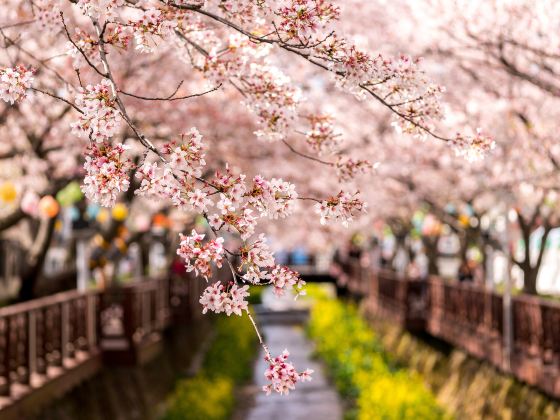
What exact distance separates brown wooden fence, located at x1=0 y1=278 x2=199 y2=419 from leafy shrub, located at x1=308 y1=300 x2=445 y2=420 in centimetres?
513

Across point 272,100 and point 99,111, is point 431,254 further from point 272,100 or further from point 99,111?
point 99,111

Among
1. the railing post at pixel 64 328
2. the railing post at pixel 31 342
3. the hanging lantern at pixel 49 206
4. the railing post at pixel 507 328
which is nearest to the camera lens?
the railing post at pixel 31 342

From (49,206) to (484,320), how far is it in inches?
375

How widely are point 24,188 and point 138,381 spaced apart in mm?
5640

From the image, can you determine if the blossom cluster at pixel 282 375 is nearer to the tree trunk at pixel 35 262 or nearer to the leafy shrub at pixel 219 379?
the tree trunk at pixel 35 262

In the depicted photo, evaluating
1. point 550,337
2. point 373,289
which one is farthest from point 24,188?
point 373,289

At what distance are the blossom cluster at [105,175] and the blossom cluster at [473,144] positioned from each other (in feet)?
7.59

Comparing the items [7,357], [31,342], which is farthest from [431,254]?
[7,357]

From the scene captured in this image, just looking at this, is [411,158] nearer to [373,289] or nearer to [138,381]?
[138,381]

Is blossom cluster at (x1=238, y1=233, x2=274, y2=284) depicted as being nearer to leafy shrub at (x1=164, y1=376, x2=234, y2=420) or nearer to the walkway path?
leafy shrub at (x1=164, y1=376, x2=234, y2=420)

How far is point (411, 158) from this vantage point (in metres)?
21.4

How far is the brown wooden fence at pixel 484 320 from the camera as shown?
47.6ft

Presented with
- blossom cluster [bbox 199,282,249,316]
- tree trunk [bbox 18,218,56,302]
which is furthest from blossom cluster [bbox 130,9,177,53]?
tree trunk [bbox 18,218,56,302]

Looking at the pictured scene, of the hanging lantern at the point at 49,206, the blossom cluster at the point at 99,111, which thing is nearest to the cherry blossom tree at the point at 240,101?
the blossom cluster at the point at 99,111
